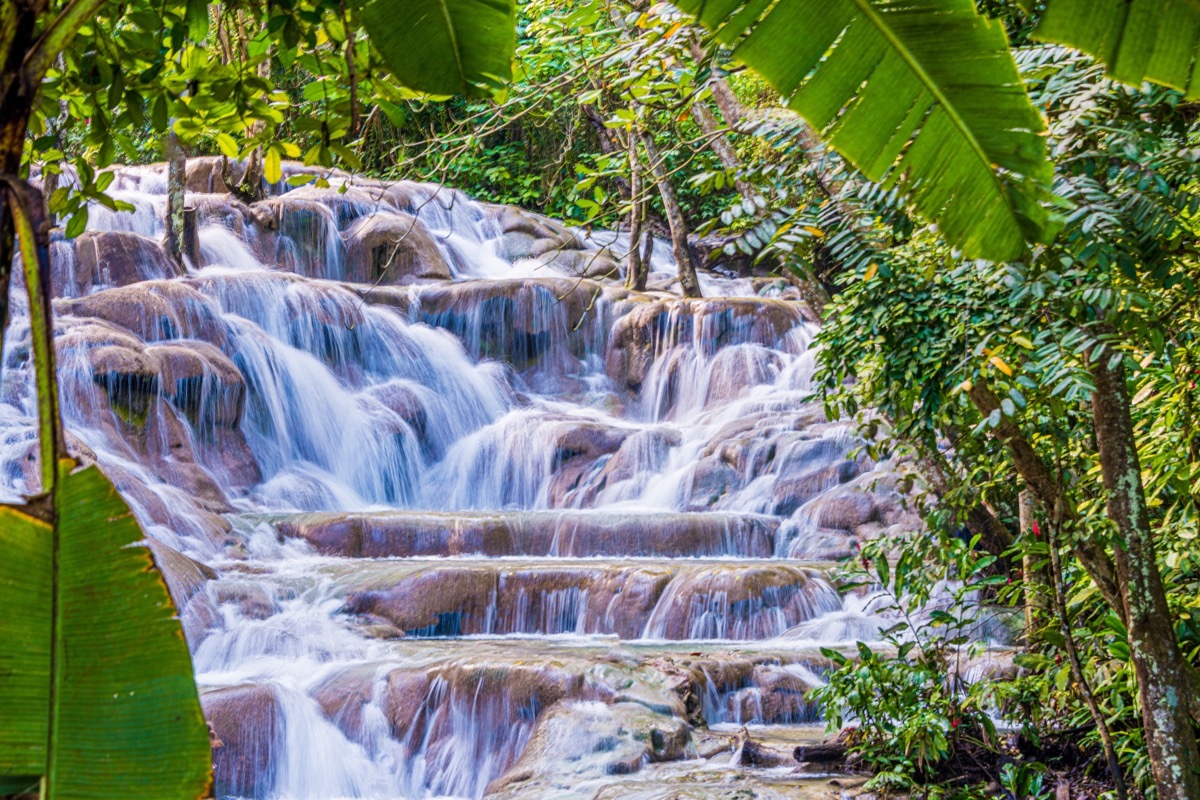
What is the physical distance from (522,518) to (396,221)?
9.50 m

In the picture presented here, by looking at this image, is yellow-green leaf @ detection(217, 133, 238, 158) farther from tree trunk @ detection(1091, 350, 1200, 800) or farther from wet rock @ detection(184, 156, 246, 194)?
wet rock @ detection(184, 156, 246, 194)

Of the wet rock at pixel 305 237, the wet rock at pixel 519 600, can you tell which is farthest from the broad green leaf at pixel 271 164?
the wet rock at pixel 305 237

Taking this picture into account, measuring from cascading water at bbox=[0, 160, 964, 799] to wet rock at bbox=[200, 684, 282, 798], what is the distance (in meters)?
0.02

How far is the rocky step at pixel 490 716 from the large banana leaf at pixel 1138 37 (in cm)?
554

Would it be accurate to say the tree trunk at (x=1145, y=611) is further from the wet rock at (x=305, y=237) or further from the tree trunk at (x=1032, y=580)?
the wet rock at (x=305, y=237)

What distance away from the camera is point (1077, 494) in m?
5.61

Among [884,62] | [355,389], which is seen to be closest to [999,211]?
[884,62]

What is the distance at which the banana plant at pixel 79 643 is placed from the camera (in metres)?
0.95

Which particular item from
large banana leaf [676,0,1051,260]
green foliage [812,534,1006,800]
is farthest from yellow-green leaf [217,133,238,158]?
green foliage [812,534,1006,800]

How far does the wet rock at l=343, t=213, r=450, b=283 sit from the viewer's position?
63.2 feet

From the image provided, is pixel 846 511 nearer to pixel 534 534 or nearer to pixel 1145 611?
pixel 534 534

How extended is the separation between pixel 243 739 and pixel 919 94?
658cm

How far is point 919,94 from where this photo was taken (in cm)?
194

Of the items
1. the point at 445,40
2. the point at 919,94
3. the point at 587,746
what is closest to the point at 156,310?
the point at 587,746
